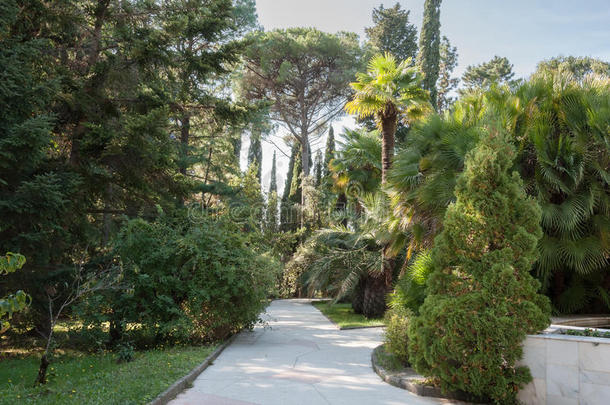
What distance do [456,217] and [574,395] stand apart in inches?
93.5

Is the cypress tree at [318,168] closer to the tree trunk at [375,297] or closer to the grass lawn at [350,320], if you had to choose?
the grass lawn at [350,320]

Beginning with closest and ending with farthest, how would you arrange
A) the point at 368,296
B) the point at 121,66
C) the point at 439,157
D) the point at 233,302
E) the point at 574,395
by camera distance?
the point at 574,395, the point at 439,157, the point at 233,302, the point at 121,66, the point at 368,296

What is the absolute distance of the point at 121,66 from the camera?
467 inches

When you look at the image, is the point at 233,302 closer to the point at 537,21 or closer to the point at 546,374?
the point at 546,374

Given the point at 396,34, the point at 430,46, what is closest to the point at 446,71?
the point at 396,34

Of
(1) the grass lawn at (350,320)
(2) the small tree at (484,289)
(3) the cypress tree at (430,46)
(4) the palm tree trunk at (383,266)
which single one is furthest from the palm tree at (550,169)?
(3) the cypress tree at (430,46)

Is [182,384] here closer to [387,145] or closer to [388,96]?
[388,96]

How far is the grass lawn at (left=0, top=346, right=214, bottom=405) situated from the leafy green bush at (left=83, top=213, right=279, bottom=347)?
83 cm

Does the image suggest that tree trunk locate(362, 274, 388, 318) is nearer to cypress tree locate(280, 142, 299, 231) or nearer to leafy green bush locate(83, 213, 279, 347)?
leafy green bush locate(83, 213, 279, 347)

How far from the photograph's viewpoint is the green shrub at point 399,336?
24.7 ft

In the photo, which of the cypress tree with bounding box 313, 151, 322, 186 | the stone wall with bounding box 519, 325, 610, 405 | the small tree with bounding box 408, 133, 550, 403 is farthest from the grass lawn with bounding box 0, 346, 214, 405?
the cypress tree with bounding box 313, 151, 322, 186

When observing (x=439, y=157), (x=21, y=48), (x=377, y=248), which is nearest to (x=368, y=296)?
(x=377, y=248)

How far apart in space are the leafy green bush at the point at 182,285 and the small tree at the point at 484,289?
16.5 ft

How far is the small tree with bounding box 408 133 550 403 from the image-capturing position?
532 centimetres
